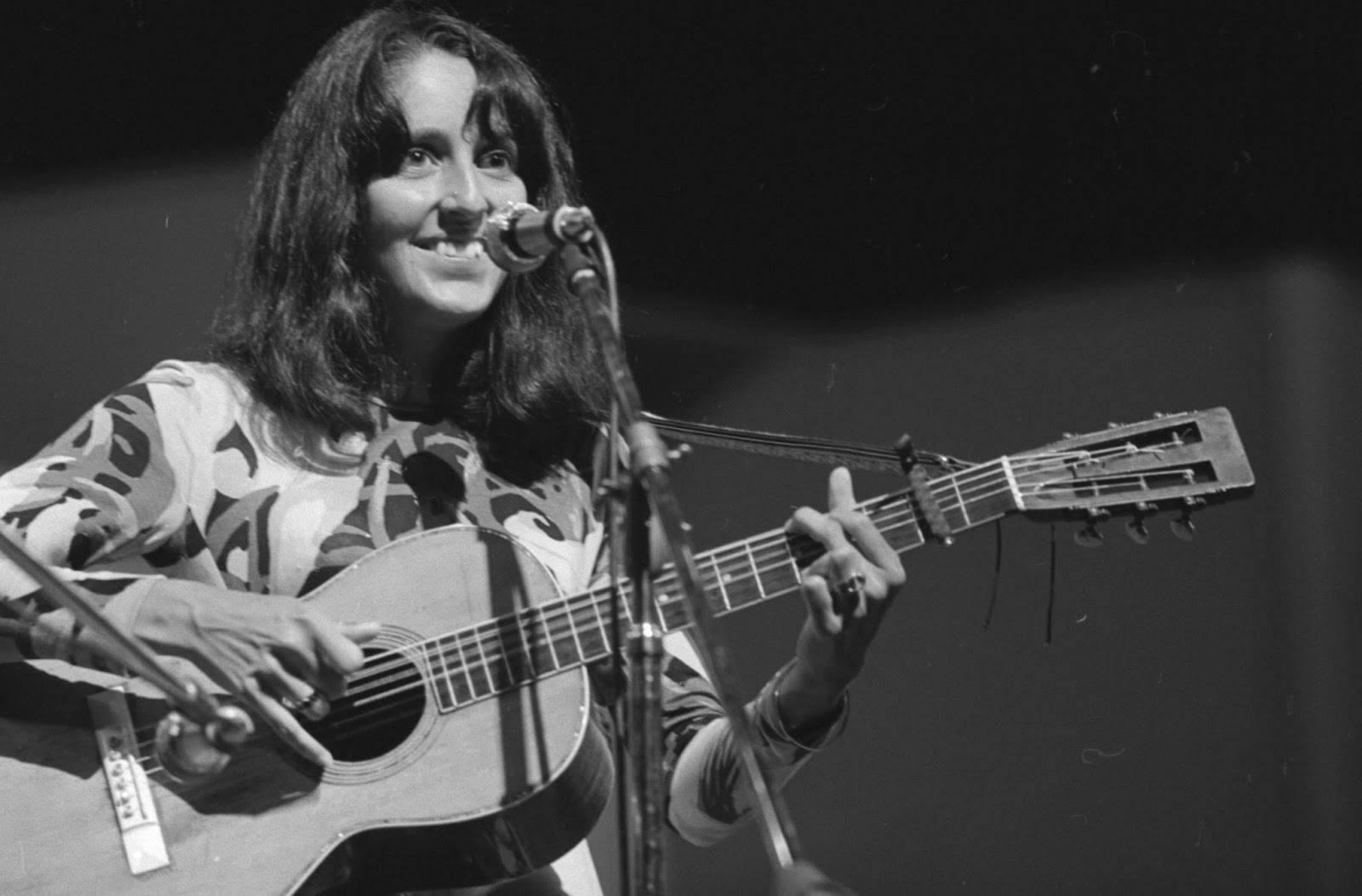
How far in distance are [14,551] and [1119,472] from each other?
1.46m

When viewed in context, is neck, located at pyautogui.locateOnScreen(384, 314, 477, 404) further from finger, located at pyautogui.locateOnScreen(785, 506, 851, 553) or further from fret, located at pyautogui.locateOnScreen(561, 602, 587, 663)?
finger, located at pyautogui.locateOnScreen(785, 506, 851, 553)

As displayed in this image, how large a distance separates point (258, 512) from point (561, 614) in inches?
18.0

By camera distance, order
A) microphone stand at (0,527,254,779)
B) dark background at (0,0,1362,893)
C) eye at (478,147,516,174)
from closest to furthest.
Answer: microphone stand at (0,527,254,779) → eye at (478,147,516,174) → dark background at (0,0,1362,893)

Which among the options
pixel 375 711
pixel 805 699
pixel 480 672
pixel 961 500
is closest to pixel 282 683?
pixel 375 711

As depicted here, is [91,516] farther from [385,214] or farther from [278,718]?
[385,214]

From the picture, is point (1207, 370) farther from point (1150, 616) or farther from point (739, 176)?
point (739, 176)

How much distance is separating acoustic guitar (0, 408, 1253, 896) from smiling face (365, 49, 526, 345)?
44 cm

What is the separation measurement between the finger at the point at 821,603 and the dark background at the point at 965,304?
1.22 metres

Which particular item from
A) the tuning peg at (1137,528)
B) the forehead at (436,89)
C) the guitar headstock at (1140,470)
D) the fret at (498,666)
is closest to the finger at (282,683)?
the fret at (498,666)

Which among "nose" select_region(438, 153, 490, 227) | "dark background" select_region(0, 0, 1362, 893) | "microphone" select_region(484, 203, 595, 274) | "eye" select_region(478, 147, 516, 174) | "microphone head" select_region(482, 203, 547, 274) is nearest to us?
"microphone" select_region(484, 203, 595, 274)

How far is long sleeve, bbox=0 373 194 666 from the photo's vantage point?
6.20ft

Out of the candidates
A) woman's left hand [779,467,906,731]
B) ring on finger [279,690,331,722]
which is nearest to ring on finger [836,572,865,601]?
woman's left hand [779,467,906,731]

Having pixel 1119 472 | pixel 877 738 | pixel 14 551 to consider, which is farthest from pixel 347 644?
pixel 877 738

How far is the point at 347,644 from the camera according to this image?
1.88 meters
